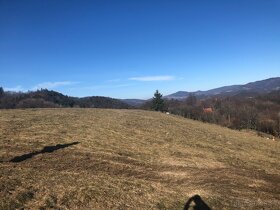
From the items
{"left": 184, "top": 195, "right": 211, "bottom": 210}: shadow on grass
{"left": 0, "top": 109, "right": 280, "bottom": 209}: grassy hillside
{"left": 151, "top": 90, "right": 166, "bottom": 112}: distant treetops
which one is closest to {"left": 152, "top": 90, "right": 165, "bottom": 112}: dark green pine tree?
{"left": 151, "top": 90, "right": 166, "bottom": 112}: distant treetops

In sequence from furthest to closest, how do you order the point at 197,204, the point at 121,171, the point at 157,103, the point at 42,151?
the point at 157,103 < the point at 42,151 < the point at 121,171 < the point at 197,204

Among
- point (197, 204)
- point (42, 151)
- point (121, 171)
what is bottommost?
point (197, 204)

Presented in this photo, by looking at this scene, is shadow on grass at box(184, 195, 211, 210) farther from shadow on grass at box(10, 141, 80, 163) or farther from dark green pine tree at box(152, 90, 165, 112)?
dark green pine tree at box(152, 90, 165, 112)

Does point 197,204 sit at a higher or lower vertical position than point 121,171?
lower

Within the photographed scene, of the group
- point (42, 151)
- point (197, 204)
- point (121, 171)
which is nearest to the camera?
point (197, 204)

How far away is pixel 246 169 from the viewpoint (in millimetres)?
24234

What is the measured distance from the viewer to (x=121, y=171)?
1900cm

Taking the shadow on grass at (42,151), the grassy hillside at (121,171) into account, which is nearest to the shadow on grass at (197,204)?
the grassy hillside at (121,171)

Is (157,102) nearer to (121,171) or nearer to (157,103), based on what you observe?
(157,103)

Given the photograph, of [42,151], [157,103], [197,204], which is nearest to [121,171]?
[197,204]

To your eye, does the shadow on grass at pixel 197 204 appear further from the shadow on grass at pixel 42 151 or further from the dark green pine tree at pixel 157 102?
the dark green pine tree at pixel 157 102

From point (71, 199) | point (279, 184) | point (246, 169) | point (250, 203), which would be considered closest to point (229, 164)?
point (246, 169)

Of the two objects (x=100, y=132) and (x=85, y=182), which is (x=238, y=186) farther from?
Result: (x=100, y=132)

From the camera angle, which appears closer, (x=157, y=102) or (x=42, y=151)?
(x=42, y=151)
